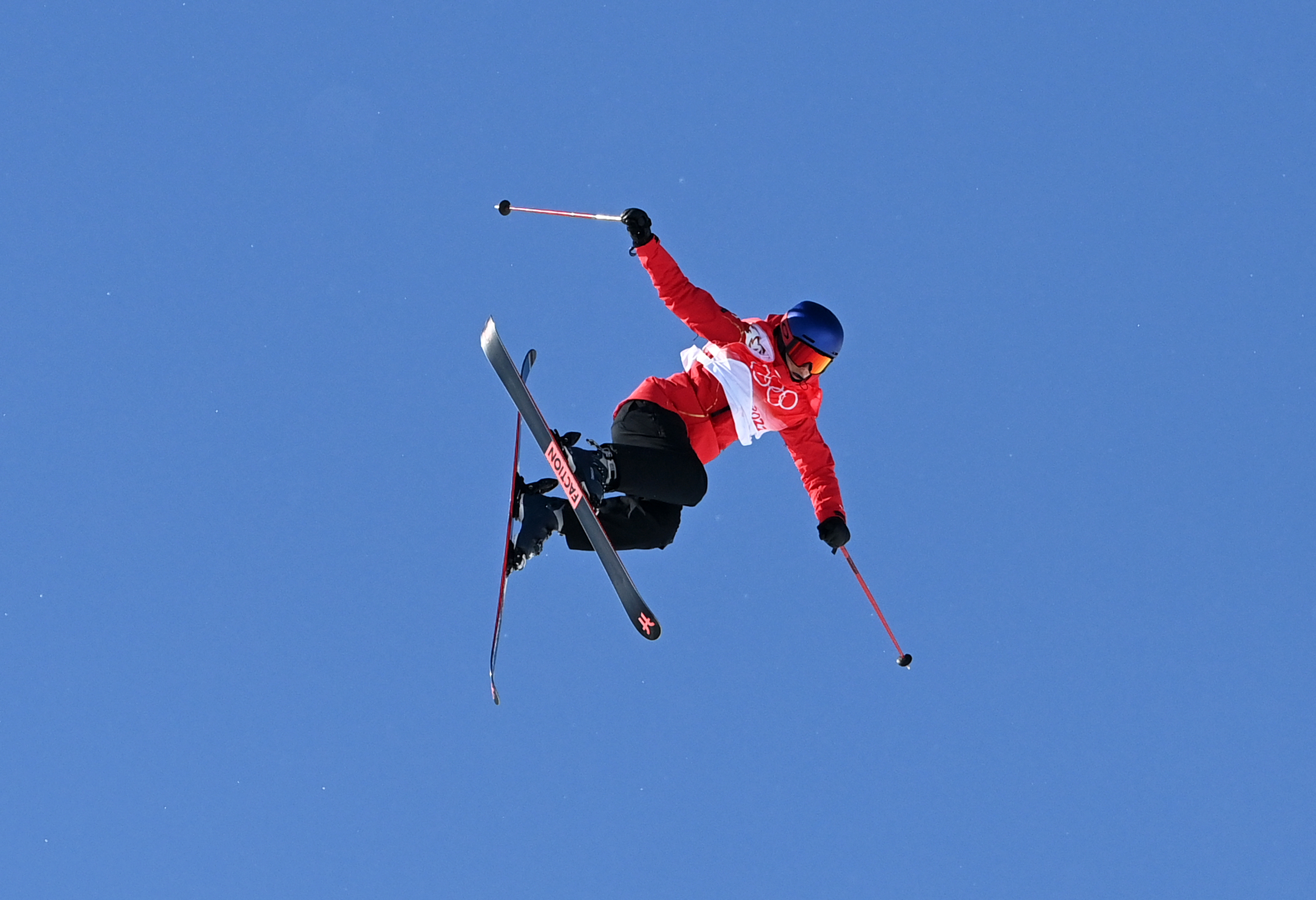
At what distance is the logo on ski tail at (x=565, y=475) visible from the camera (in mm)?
7879

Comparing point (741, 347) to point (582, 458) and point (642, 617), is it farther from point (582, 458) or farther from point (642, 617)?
point (642, 617)

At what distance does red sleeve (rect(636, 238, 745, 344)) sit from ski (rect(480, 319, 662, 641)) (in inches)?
37.0

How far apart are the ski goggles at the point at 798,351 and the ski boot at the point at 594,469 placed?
1.29 metres

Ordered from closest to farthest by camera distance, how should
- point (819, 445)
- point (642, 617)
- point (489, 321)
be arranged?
point (642, 617) → point (489, 321) → point (819, 445)

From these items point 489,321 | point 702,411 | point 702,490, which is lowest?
point 702,490

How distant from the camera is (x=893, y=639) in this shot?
9133mm

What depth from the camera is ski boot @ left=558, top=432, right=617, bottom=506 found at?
787 cm

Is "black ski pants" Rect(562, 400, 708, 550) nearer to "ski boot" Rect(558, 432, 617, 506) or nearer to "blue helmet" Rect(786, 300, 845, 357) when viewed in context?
"ski boot" Rect(558, 432, 617, 506)

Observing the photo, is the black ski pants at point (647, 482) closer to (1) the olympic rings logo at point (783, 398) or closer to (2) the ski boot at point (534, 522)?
(2) the ski boot at point (534, 522)

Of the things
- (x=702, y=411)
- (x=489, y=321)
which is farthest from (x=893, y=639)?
(x=489, y=321)

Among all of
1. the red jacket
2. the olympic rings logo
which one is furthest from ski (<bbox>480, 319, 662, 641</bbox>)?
the olympic rings logo

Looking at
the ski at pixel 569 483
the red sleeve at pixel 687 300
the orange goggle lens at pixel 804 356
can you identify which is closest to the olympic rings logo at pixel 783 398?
the orange goggle lens at pixel 804 356

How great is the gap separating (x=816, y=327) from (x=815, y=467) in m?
0.93

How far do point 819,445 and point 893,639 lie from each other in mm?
1330
